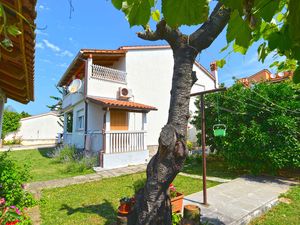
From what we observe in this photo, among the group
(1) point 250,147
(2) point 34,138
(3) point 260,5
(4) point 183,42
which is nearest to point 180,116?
(4) point 183,42

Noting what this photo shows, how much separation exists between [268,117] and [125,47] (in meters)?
10.5

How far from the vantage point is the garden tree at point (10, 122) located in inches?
1121

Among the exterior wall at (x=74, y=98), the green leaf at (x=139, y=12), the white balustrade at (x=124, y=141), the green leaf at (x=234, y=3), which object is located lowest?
the white balustrade at (x=124, y=141)

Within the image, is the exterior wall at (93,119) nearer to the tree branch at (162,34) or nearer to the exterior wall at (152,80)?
the exterior wall at (152,80)

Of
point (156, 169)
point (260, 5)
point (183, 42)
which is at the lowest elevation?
point (156, 169)

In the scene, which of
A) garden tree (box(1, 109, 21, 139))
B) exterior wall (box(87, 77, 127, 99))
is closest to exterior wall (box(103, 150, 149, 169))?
exterior wall (box(87, 77, 127, 99))

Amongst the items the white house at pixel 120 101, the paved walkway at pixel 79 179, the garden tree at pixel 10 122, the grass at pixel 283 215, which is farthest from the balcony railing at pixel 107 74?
the garden tree at pixel 10 122

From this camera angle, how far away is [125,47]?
614 inches

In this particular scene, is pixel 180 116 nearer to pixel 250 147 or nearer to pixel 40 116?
pixel 250 147

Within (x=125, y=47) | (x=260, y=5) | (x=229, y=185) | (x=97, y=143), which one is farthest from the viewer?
(x=125, y=47)

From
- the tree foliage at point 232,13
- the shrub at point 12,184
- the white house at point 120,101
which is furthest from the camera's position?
the white house at point 120,101

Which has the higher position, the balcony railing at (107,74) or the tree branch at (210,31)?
the balcony railing at (107,74)

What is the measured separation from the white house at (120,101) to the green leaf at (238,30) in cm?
Result: 1074

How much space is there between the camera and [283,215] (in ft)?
17.4
